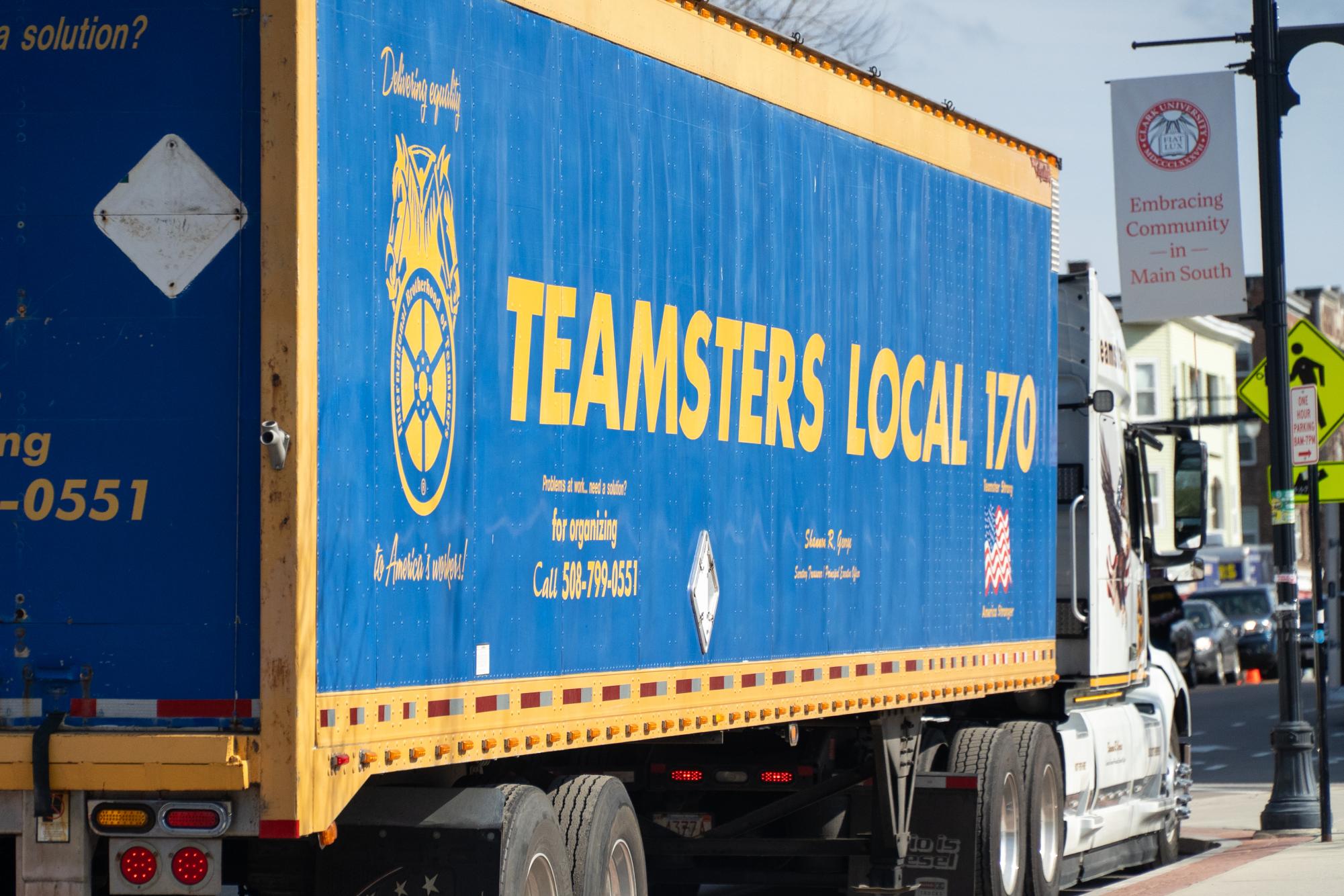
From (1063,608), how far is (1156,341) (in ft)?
172

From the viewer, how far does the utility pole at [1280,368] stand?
1645cm

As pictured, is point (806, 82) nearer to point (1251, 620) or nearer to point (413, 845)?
point (413, 845)

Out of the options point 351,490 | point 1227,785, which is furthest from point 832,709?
point 1227,785

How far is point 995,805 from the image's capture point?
11883 millimetres

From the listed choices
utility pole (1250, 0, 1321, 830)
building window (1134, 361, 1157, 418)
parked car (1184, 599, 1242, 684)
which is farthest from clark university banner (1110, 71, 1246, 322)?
building window (1134, 361, 1157, 418)

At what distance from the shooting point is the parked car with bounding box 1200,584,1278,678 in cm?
4397

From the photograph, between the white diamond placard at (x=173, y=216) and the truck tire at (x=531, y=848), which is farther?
the truck tire at (x=531, y=848)

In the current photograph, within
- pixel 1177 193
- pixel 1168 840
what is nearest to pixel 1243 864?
pixel 1168 840

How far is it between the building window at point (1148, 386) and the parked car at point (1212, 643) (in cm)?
2277

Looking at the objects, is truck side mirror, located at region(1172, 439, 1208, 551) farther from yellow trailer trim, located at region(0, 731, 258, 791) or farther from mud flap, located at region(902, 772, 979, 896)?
yellow trailer trim, located at region(0, 731, 258, 791)

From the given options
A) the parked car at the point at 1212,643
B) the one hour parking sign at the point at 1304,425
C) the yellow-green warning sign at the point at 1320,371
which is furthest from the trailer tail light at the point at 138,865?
the parked car at the point at 1212,643

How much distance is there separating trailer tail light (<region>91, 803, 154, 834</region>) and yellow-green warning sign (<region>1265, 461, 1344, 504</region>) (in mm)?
12685

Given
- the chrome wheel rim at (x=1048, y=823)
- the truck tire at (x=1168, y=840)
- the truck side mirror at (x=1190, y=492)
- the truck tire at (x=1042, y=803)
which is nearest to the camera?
the truck tire at (x=1042, y=803)

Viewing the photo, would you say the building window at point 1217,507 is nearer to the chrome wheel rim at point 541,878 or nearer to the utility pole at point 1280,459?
the utility pole at point 1280,459
